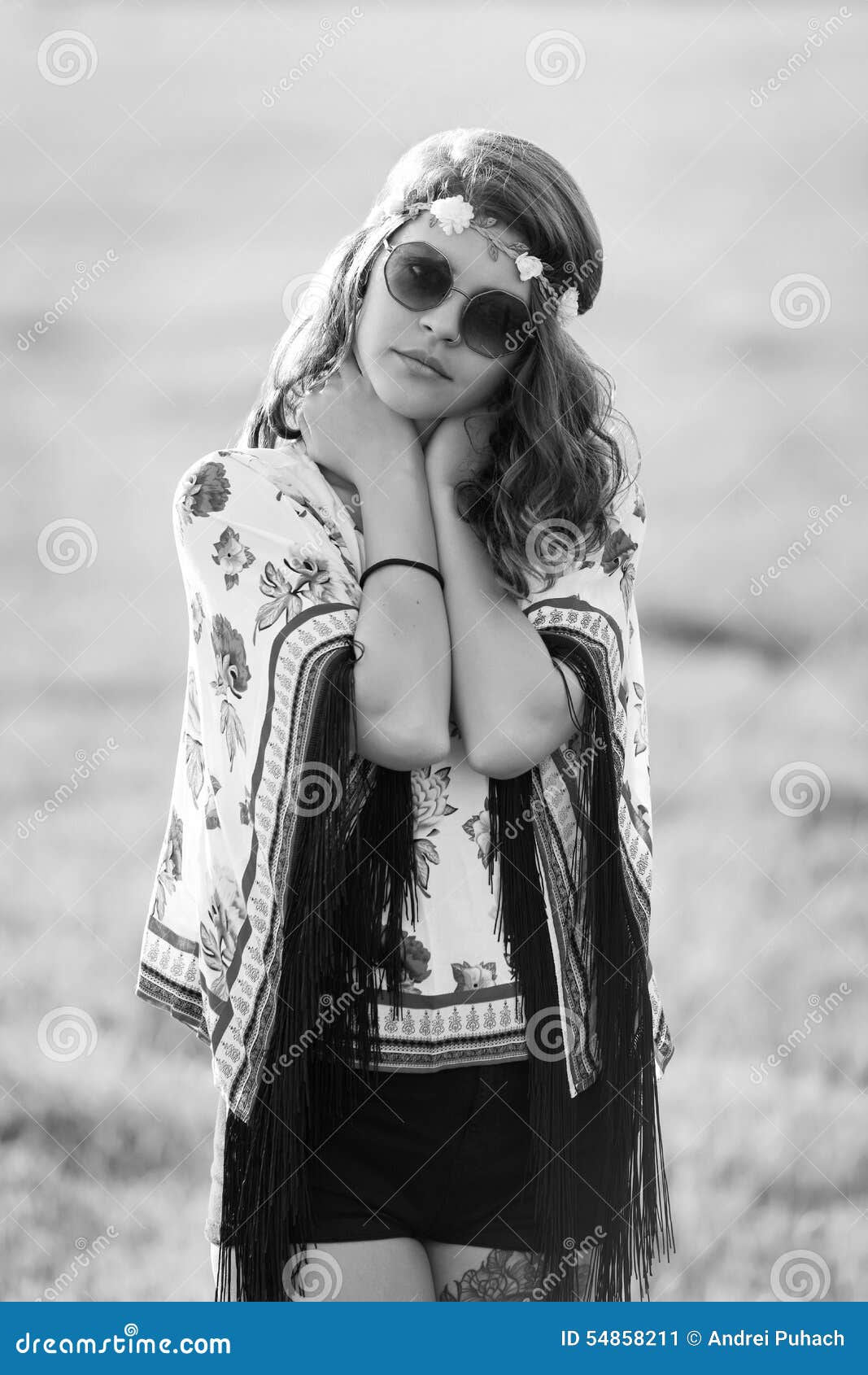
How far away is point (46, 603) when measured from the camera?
9.76 feet

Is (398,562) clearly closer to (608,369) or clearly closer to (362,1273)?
(362,1273)

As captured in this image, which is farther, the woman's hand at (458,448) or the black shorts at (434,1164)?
the woman's hand at (458,448)

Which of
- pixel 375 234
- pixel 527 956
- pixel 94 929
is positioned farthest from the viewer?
pixel 94 929

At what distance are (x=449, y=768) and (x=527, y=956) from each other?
204 mm

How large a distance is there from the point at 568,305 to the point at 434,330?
18 cm

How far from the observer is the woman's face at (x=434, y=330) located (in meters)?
1.38

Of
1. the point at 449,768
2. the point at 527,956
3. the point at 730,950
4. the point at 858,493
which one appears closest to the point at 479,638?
the point at 449,768

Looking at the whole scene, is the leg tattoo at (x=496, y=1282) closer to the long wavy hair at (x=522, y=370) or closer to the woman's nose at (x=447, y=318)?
the long wavy hair at (x=522, y=370)

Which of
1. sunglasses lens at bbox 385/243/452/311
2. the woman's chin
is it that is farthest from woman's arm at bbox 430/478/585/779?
sunglasses lens at bbox 385/243/452/311

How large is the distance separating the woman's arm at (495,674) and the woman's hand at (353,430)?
9 cm

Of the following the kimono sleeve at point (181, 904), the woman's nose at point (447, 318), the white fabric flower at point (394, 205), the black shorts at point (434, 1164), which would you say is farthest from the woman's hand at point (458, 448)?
the black shorts at point (434, 1164)

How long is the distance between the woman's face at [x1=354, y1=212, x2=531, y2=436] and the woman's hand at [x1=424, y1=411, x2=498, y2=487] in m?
0.03

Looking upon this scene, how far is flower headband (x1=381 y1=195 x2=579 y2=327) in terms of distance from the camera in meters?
1.39

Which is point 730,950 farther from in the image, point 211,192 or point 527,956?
point 211,192
